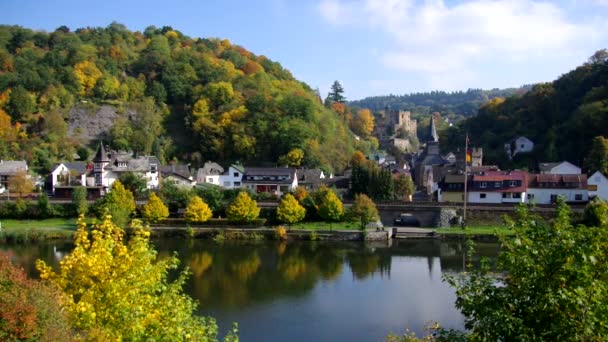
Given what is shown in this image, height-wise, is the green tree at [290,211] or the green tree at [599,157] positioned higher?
the green tree at [599,157]

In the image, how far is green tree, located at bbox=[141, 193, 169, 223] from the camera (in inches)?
1561

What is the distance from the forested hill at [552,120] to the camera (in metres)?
55.0

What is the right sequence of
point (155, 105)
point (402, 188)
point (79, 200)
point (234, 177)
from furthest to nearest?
point (155, 105) → point (234, 177) → point (402, 188) → point (79, 200)

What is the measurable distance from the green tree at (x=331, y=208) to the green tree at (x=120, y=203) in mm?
13742

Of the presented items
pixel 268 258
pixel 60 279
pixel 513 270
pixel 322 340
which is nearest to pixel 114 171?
pixel 268 258

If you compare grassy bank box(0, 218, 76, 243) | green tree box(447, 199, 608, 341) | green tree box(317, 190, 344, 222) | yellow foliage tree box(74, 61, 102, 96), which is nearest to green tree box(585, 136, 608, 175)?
green tree box(317, 190, 344, 222)

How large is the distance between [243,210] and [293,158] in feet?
65.9

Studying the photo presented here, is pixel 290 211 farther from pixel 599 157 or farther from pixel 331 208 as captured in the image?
pixel 599 157

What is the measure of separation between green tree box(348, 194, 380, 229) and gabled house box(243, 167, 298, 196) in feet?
32.3

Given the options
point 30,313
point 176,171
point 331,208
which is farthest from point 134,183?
point 30,313

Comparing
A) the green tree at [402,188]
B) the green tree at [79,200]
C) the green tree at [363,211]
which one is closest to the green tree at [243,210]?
the green tree at [363,211]

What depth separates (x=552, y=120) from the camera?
63.7 metres

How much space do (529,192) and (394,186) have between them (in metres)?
10.6

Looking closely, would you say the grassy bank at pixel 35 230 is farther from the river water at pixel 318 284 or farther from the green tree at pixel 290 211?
the green tree at pixel 290 211
